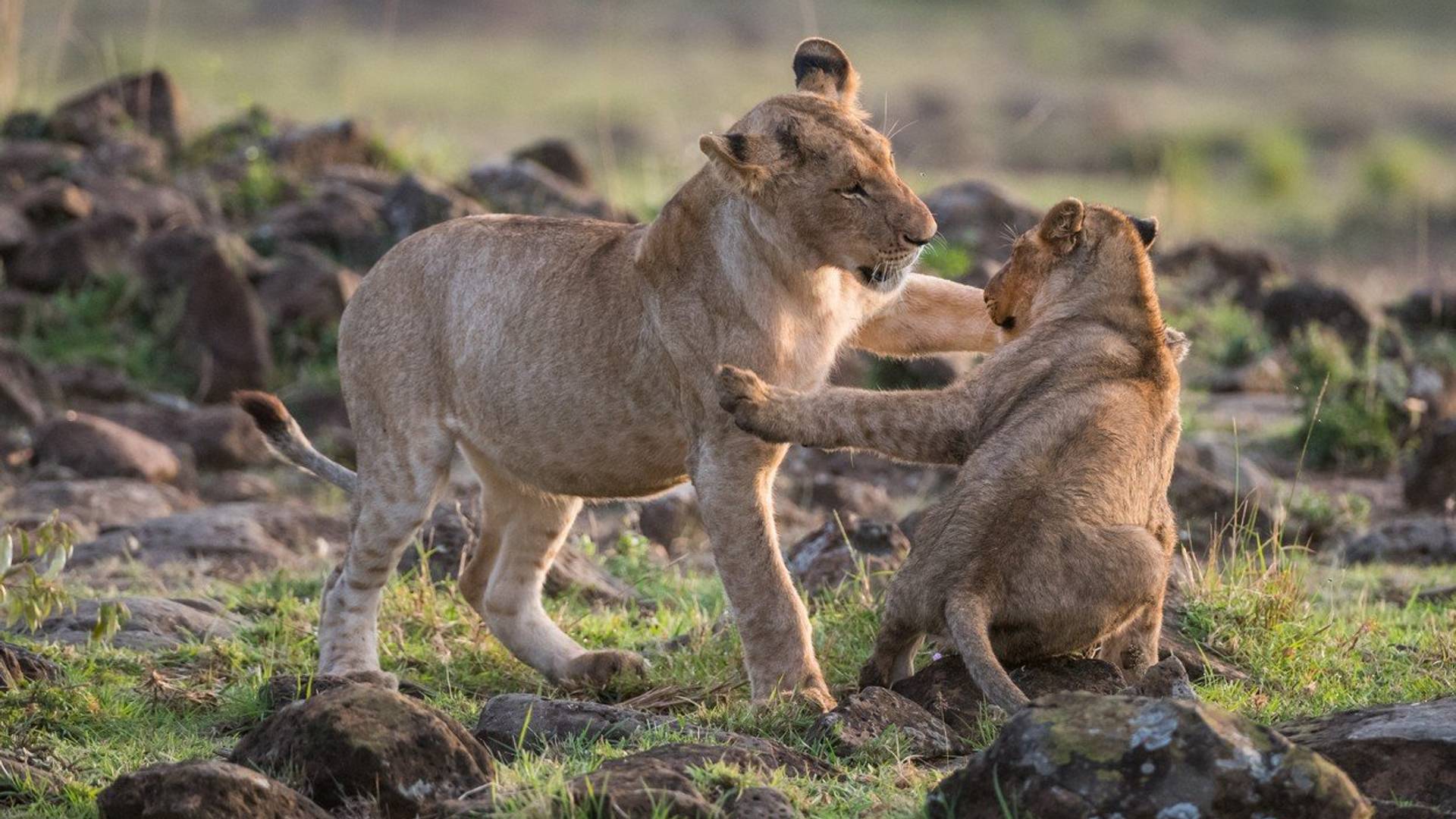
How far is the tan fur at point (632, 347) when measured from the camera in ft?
18.3

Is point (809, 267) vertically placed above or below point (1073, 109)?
above

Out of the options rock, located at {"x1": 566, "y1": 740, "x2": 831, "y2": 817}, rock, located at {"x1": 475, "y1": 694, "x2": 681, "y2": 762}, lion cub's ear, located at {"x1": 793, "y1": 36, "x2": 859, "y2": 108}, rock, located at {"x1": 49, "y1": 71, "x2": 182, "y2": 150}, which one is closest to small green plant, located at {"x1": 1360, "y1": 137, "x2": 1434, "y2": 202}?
rock, located at {"x1": 49, "y1": 71, "x2": 182, "y2": 150}

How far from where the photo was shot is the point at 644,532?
28.7ft

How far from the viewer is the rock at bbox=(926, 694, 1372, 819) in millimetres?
3867

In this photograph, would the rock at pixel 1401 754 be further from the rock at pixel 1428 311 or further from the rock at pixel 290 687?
the rock at pixel 1428 311

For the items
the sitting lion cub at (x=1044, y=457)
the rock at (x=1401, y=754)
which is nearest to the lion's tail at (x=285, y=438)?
the sitting lion cub at (x=1044, y=457)

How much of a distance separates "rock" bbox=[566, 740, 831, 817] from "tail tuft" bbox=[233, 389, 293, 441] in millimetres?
2663

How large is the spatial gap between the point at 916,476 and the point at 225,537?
337 centimetres

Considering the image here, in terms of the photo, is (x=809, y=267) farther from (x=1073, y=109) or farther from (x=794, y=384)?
(x=1073, y=109)

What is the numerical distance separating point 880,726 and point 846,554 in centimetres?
206

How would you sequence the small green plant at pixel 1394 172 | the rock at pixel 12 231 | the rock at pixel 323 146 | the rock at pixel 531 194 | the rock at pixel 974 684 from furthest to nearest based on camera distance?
the small green plant at pixel 1394 172
the rock at pixel 323 146
the rock at pixel 531 194
the rock at pixel 12 231
the rock at pixel 974 684

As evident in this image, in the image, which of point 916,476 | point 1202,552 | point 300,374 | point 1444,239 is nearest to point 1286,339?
point 916,476

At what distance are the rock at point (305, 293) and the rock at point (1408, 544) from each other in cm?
571

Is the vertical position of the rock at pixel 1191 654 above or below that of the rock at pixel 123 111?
above
